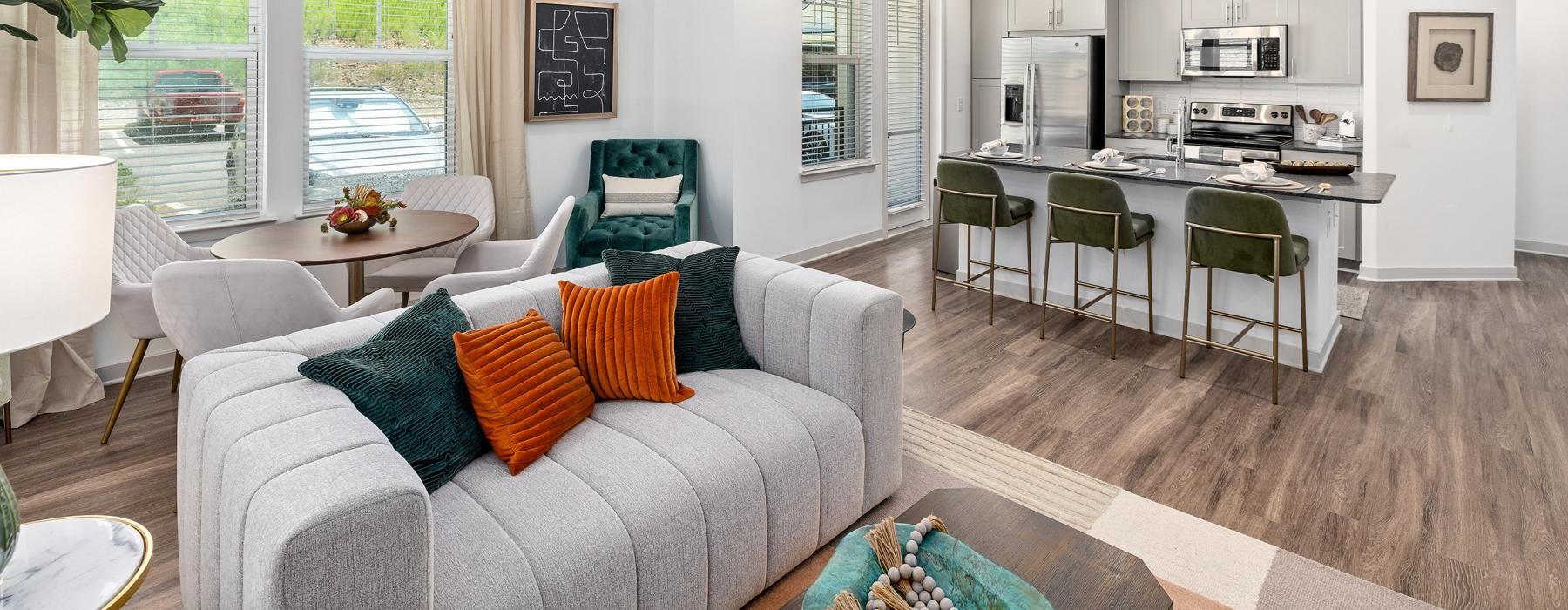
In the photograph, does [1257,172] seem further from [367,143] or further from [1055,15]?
[367,143]

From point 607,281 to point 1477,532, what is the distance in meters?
2.65

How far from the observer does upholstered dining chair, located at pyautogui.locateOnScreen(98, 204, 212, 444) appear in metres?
3.18

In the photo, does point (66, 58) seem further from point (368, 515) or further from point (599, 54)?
point (368, 515)

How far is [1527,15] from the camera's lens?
5840 mm

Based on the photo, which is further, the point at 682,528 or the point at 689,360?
the point at 689,360

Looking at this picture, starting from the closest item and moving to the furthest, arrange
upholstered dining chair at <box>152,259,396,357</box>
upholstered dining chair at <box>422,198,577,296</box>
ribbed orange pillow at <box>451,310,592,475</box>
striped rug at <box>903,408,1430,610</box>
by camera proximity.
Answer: ribbed orange pillow at <box>451,310,592,475</box> → striped rug at <box>903,408,1430,610</box> → upholstered dining chair at <box>152,259,396,357</box> → upholstered dining chair at <box>422,198,577,296</box>

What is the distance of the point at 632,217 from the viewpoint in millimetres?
5426

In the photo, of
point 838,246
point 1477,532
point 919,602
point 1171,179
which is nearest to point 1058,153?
point 1171,179

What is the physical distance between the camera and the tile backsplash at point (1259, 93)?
589cm

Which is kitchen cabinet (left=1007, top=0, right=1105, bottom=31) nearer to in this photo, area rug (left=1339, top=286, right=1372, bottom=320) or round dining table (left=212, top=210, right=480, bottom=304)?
area rug (left=1339, top=286, right=1372, bottom=320)

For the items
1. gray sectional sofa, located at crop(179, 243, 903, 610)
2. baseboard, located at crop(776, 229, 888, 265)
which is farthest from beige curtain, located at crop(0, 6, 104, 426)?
baseboard, located at crop(776, 229, 888, 265)

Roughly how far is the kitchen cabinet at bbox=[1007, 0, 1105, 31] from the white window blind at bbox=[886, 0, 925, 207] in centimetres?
74

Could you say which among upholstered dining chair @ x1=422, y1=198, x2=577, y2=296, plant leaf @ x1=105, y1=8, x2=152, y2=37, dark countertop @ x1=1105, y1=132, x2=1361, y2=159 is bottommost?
upholstered dining chair @ x1=422, y1=198, x2=577, y2=296

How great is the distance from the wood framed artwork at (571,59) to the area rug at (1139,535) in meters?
3.23
